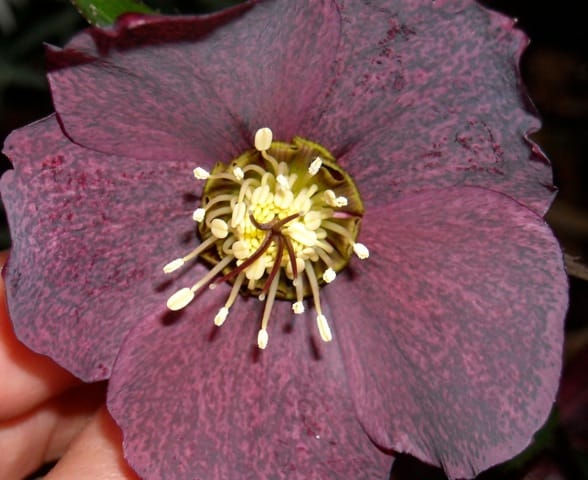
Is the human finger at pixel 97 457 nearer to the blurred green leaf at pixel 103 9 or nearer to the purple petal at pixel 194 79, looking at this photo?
the purple petal at pixel 194 79

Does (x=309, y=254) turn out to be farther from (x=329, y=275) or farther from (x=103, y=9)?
(x=103, y=9)

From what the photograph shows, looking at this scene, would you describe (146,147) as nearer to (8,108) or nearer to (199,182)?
(199,182)

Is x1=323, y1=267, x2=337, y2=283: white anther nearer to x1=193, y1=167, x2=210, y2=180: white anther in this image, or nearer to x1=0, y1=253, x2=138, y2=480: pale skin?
x1=193, y1=167, x2=210, y2=180: white anther

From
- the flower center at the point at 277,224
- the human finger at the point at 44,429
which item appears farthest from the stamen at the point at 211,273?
the human finger at the point at 44,429

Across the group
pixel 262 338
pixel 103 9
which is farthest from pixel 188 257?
pixel 103 9

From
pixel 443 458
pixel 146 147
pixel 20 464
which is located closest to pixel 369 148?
pixel 146 147

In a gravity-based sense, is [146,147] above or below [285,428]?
above
